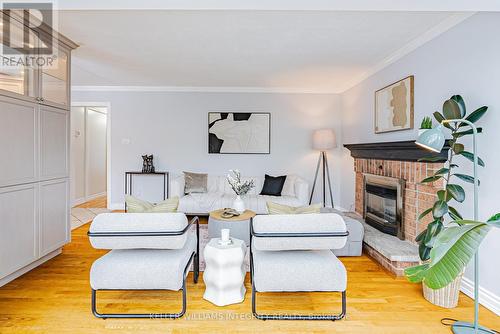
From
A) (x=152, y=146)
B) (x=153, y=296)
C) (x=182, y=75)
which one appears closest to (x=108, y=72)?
(x=182, y=75)

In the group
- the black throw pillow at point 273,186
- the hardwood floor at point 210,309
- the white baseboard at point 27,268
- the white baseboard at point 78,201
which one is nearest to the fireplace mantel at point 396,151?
the hardwood floor at point 210,309

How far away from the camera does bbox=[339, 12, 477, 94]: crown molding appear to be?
2.57 metres

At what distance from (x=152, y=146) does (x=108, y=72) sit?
5.36 feet

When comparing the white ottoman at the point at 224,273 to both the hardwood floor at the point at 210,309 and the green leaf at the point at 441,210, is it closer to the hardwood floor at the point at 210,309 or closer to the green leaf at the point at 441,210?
the hardwood floor at the point at 210,309

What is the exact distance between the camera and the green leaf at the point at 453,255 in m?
1.32

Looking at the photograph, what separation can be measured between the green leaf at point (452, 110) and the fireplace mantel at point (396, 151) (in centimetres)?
26

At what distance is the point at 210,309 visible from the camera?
219cm

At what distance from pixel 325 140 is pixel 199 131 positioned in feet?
8.27

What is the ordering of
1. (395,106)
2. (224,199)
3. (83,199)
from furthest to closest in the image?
1. (83,199)
2. (224,199)
3. (395,106)

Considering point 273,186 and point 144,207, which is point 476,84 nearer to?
point 144,207

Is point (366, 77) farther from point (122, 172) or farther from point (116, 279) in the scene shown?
point (122, 172)

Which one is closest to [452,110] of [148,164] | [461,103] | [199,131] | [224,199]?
[461,103]

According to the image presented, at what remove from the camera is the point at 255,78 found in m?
4.91

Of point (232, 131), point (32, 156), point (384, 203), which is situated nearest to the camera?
point (32, 156)
